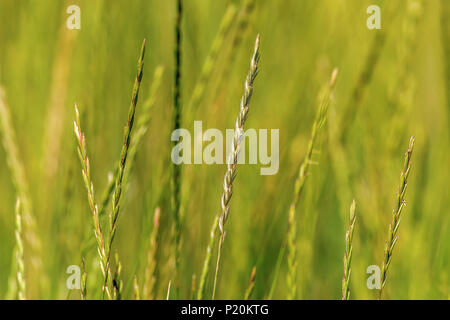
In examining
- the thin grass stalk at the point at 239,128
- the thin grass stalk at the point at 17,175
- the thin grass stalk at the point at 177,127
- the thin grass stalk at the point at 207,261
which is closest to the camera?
the thin grass stalk at the point at 239,128

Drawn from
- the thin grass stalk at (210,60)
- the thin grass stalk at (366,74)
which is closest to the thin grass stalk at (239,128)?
the thin grass stalk at (210,60)

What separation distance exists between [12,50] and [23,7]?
173mm

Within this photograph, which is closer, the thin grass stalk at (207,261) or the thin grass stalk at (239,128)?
the thin grass stalk at (239,128)

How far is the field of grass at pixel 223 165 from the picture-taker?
1014 millimetres

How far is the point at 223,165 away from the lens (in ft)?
5.10

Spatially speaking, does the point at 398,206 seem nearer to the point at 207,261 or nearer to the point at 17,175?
the point at 207,261

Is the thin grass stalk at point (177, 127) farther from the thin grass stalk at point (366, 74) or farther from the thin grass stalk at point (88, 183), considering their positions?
the thin grass stalk at point (366, 74)

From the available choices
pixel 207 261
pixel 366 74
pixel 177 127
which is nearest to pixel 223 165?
pixel 366 74

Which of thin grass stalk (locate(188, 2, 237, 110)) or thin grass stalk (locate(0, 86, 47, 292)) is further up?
thin grass stalk (locate(188, 2, 237, 110))

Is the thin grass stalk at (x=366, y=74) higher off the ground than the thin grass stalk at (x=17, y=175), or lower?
higher

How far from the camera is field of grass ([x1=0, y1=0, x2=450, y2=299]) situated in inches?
39.9

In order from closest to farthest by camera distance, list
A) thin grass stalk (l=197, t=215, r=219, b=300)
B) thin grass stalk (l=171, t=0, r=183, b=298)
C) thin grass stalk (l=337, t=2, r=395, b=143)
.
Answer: thin grass stalk (l=197, t=215, r=219, b=300)
thin grass stalk (l=171, t=0, r=183, b=298)
thin grass stalk (l=337, t=2, r=395, b=143)

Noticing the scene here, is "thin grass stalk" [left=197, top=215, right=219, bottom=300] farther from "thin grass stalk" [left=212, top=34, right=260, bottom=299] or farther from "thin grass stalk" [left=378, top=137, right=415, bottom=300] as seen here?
"thin grass stalk" [left=378, top=137, right=415, bottom=300]

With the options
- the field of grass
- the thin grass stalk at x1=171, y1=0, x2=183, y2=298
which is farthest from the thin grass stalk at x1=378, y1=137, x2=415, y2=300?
the thin grass stalk at x1=171, y1=0, x2=183, y2=298
